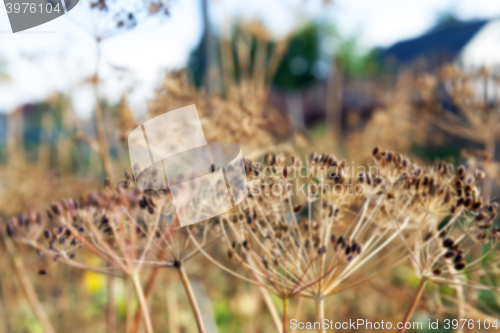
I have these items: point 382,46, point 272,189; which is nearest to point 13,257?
point 272,189

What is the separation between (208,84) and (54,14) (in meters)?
3.33

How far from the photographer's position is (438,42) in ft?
64.0

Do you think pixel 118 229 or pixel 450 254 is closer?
pixel 450 254

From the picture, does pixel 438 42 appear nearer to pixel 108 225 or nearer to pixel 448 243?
pixel 448 243

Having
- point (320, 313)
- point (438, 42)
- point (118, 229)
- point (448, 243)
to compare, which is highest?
point (438, 42)

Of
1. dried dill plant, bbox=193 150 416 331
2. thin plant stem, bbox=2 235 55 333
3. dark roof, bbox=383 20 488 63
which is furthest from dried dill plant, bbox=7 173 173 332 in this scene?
dark roof, bbox=383 20 488 63

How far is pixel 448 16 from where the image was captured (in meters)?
30.1

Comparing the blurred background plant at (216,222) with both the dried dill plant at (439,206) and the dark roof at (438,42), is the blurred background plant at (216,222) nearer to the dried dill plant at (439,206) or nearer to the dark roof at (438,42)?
the dried dill plant at (439,206)

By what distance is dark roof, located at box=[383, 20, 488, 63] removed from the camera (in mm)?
17312

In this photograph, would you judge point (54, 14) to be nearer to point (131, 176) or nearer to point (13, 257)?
point (131, 176)

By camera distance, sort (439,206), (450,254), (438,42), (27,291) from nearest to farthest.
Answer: (450,254) < (439,206) < (27,291) < (438,42)

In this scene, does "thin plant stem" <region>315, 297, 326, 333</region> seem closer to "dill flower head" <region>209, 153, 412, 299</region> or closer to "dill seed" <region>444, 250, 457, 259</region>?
"dill flower head" <region>209, 153, 412, 299</region>

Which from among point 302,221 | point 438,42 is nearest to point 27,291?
point 302,221

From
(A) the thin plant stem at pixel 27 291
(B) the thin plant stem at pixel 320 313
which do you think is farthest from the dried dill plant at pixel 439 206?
(A) the thin plant stem at pixel 27 291
